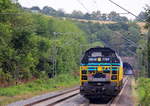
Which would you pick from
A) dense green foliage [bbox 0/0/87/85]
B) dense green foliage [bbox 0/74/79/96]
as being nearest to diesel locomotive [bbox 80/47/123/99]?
dense green foliage [bbox 0/74/79/96]

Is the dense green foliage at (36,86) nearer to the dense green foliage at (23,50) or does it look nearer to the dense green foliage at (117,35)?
the dense green foliage at (23,50)

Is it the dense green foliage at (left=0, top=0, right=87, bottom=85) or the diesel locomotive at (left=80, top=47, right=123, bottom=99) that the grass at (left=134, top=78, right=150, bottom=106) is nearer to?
the diesel locomotive at (left=80, top=47, right=123, bottom=99)

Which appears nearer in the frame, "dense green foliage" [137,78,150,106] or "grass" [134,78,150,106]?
"dense green foliage" [137,78,150,106]

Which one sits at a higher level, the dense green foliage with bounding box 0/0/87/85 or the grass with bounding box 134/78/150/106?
the dense green foliage with bounding box 0/0/87/85

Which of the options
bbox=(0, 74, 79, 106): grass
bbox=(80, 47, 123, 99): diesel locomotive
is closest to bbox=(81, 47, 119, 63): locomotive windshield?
bbox=(80, 47, 123, 99): diesel locomotive

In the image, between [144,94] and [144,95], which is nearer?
[144,95]

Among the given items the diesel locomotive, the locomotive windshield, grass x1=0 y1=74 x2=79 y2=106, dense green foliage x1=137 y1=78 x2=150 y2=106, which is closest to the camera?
dense green foliage x1=137 y1=78 x2=150 y2=106

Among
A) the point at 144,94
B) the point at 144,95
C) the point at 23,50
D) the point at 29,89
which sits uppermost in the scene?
the point at 23,50

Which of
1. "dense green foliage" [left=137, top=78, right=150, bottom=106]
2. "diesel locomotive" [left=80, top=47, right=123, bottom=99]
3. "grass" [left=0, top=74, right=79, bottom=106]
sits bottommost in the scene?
"grass" [left=0, top=74, right=79, bottom=106]

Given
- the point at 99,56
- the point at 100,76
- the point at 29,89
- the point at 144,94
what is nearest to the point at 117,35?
the point at 29,89

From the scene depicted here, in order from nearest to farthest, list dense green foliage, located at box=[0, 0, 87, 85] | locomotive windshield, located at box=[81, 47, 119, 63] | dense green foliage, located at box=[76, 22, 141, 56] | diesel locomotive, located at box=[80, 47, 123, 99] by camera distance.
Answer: diesel locomotive, located at box=[80, 47, 123, 99]
locomotive windshield, located at box=[81, 47, 119, 63]
dense green foliage, located at box=[0, 0, 87, 85]
dense green foliage, located at box=[76, 22, 141, 56]

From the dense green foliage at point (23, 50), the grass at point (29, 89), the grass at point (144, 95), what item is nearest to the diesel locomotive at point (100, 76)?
the grass at point (144, 95)

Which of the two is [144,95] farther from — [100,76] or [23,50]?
[23,50]

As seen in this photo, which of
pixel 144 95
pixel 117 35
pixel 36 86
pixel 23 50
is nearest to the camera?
pixel 144 95
